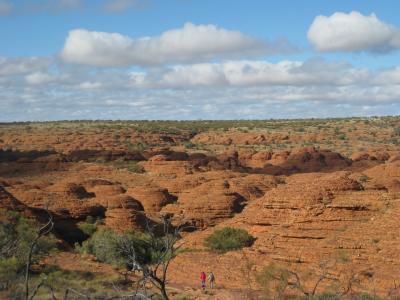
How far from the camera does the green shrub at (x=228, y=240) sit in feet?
90.4

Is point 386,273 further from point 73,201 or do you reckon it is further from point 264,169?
point 264,169

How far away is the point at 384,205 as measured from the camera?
24656 mm

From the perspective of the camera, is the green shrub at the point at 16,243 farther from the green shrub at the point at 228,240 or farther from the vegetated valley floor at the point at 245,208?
the green shrub at the point at 228,240

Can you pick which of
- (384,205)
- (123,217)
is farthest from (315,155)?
(384,205)

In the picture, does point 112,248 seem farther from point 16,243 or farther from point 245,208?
point 245,208

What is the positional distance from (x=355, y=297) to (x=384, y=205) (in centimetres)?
743

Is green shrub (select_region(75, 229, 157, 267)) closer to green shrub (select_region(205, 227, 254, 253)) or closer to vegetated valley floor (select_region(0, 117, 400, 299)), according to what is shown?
vegetated valley floor (select_region(0, 117, 400, 299))

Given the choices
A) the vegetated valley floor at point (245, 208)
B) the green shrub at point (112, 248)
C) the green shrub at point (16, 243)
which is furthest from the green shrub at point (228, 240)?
the green shrub at point (16, 243)

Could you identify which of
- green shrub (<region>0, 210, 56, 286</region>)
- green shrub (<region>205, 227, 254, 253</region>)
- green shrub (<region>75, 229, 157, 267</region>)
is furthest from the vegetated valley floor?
green shrub (<region>0, 210, 56, 286</region>)

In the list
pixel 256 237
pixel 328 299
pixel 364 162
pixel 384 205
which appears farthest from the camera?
pixel 364 162

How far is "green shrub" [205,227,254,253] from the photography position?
27.6m

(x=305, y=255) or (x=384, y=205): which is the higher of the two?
(x=384, y=205)

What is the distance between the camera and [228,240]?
27.8 m

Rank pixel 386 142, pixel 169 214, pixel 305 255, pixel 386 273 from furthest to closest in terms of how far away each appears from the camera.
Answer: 1. pixel 386 142
2. pixel 169 214
3. pixel 305 255
4. pixel 386 273
